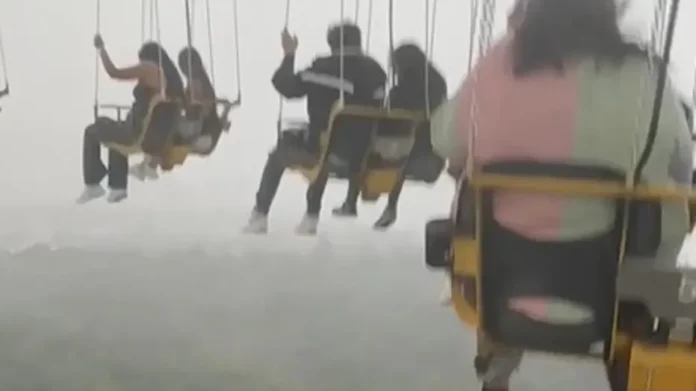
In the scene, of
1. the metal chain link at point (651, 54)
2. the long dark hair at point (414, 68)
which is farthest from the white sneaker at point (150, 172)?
the metal chain link at point (651, 54)

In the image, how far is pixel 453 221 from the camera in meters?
0.99

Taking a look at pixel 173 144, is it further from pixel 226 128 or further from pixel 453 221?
pixel 453 221

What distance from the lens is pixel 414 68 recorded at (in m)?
1.06

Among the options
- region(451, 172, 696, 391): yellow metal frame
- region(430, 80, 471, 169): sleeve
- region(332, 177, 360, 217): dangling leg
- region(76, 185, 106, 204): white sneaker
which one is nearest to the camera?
region(451, 172, 696, 391): yellow metal frame

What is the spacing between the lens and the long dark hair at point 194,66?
113 centimetres

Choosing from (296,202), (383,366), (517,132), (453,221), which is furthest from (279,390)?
(517,132)

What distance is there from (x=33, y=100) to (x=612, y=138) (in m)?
0.69

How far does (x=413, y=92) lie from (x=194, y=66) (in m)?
0.26

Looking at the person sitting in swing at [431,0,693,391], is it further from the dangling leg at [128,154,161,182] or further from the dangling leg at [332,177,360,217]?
the dangling leg at [128,154,161,182]

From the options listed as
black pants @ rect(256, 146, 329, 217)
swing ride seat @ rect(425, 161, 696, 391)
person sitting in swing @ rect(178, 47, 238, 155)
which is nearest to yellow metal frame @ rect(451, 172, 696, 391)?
swing ride seat @ rect(425, 161, 696, 391)

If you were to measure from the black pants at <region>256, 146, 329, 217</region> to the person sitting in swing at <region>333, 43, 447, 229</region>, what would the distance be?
79 millimetres

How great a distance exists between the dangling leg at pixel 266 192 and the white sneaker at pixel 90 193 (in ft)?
0.63

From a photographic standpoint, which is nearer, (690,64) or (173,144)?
(690,64)

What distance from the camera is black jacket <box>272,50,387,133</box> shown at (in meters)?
1.06
